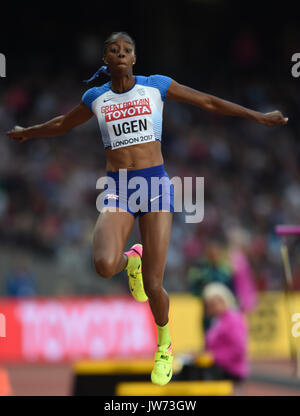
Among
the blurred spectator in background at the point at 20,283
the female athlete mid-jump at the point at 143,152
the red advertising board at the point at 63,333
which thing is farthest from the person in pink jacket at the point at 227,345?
the blurred spectator in background at the point at 20,283

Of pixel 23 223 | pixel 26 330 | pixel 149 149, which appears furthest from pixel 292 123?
pixel 149 149

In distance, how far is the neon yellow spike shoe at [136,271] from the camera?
6.12 metres

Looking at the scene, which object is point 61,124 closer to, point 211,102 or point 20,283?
point 211,102

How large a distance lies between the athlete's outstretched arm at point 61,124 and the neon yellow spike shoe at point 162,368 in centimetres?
195

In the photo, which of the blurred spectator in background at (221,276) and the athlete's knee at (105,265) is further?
the blurred spectator in background at (221,276)

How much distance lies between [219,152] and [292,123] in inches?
94.4

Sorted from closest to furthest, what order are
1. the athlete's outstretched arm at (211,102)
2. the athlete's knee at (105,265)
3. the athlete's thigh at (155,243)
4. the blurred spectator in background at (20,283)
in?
the athlete's knee at (105,265) < the athlete's thigh at (155,243) < the athlete's outstretched arm at (211,102) < the blurred spectator in background at (20,283)

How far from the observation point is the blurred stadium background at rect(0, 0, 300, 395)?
1467cm

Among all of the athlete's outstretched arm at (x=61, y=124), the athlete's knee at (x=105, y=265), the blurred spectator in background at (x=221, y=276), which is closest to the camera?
the athlete's knee at (x=105, y=265)

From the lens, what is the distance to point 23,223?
1659 centimetres

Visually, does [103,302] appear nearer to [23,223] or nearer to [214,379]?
[23,223]

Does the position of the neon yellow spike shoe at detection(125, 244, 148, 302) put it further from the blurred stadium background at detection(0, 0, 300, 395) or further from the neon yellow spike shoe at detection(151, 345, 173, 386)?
the blurred stadium background at detection(0, 0, 300, 395)

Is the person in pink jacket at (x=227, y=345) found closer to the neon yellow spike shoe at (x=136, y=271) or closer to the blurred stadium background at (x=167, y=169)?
the blurred stadium background at (x=167, y=169)

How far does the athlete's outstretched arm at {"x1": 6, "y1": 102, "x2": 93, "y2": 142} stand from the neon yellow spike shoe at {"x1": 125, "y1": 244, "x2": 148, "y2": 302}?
113 centimetres
